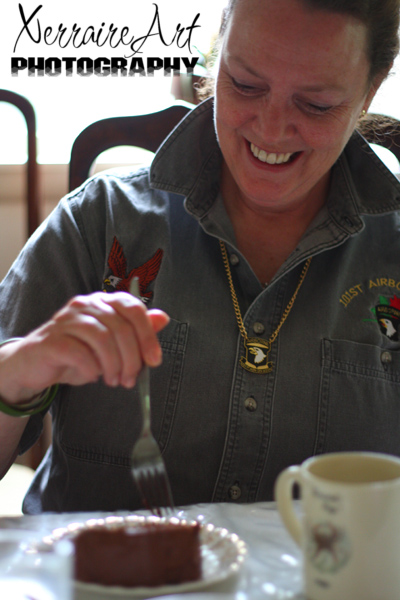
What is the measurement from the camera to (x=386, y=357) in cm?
99

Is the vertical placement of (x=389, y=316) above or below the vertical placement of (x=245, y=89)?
below

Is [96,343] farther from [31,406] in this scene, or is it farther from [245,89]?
[245,89]

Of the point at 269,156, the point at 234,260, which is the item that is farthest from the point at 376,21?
the point at 234,260

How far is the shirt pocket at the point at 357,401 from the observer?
946mm

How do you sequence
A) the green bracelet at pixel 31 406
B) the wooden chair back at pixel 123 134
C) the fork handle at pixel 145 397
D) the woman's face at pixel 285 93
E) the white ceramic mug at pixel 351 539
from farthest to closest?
the wooden chair back at pixel 123 134
the woman's face at pixel 285 93
the green bracelet at pixel 31 406
the fork handle at pixel 145 397
the white ceramic mug at pixel 351 539

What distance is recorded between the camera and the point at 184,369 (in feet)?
3.05

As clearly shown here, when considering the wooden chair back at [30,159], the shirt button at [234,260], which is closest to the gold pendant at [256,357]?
the shirt button at [234,260]

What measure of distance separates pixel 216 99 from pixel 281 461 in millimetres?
491

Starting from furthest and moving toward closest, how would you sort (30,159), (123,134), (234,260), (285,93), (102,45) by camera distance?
(102,45), (30,159), (123,134), (234,260), (285,93)

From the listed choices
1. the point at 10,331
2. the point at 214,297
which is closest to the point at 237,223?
the point at 214,297

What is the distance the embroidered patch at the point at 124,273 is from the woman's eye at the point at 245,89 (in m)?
0.24

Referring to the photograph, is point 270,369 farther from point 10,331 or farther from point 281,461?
point 10,331

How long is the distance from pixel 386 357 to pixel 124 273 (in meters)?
0.38

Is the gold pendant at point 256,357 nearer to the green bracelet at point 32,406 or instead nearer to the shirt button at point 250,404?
the shirt button at point 250,404
